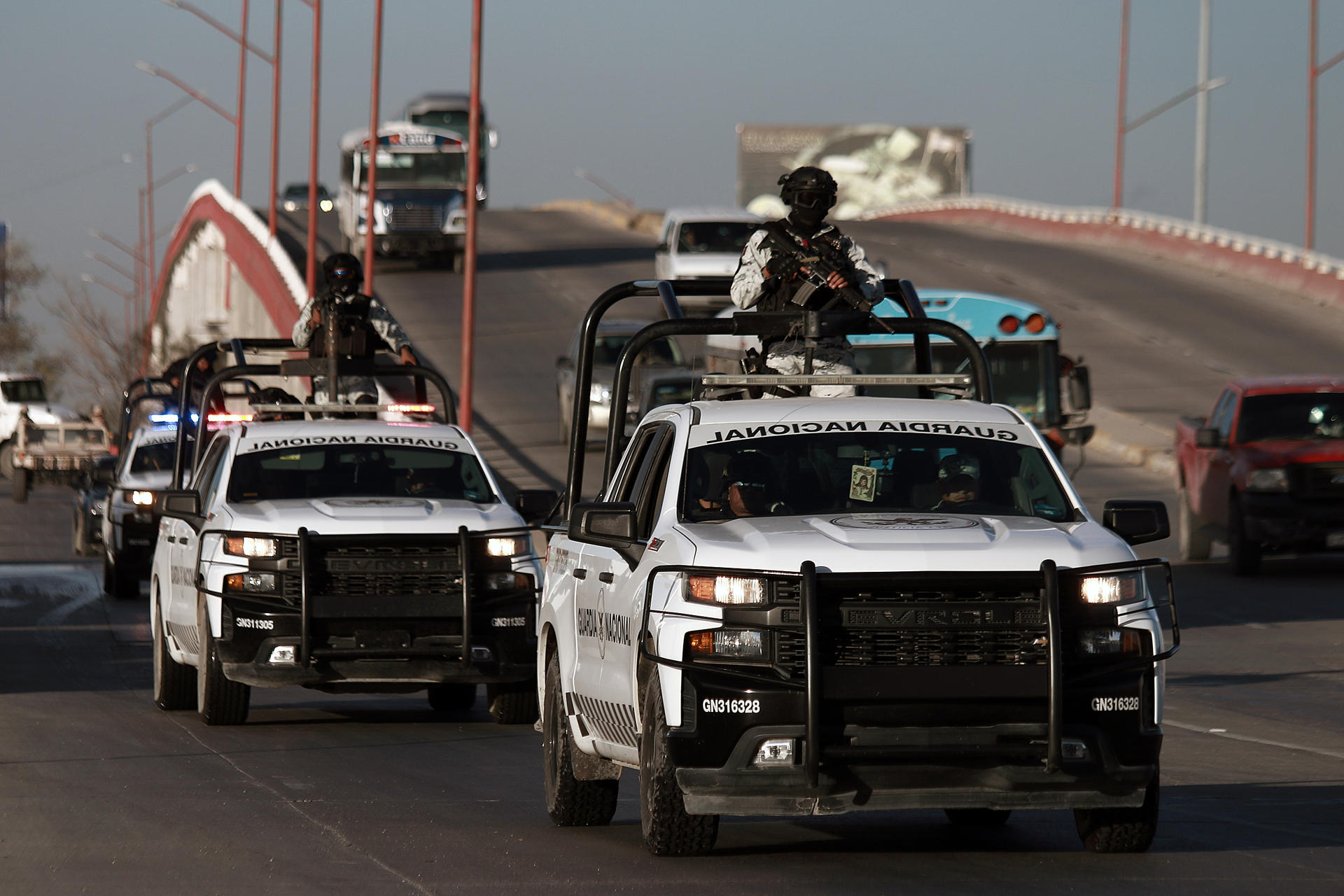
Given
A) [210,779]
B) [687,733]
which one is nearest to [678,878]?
[687,733]

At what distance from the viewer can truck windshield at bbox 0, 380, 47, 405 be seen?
6575cm

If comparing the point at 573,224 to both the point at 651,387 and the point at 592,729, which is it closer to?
the point at 651,387

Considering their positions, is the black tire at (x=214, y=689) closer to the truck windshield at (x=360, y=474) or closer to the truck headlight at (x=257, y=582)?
the truck headlight at (x=257, y=582)

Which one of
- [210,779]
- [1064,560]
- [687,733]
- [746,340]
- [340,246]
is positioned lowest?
[210,779]

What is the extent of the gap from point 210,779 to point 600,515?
10.9 feet

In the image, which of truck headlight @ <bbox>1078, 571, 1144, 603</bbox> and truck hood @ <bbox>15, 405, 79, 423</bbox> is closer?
truck headlight @ <bbox>1078, 571, 1144, 603</bbox>

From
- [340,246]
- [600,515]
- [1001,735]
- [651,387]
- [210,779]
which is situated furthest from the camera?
[340,246]

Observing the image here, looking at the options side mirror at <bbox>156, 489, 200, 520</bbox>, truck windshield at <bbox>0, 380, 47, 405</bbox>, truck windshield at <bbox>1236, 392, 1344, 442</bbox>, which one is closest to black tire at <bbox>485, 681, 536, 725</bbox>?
side mirror at <bbox>156, 489, 200, 520</bbox>

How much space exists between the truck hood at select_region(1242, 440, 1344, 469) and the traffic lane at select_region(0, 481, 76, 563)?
16.3m

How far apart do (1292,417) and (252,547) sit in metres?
13.4

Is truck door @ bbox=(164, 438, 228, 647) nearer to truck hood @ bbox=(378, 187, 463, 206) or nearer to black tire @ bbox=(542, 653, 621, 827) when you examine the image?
black tire @ bbox=(542, 653, 621, 827)

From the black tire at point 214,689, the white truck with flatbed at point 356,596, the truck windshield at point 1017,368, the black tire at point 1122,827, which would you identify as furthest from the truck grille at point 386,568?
the truck windshield at point 1017,368

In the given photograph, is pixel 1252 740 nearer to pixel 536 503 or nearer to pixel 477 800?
pixel 536 503

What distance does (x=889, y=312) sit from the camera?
2653 cm
